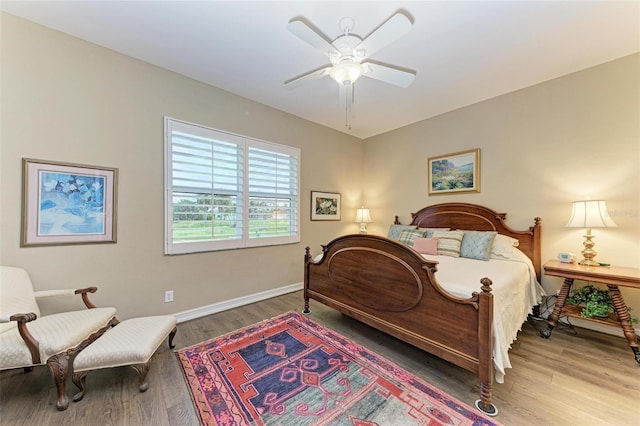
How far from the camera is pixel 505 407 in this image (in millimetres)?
1587

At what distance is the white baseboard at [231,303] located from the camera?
2846 mm

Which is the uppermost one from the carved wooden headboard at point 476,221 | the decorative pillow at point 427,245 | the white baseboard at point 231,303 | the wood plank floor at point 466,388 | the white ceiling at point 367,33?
the white ceiling at point 367,33

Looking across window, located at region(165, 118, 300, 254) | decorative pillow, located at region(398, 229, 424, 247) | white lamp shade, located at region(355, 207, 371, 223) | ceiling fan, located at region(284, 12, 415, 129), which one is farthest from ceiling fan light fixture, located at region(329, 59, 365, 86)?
Answer: white lamp shade, located at region(355, 207, 371, 223)

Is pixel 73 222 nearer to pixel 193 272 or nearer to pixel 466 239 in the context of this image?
pixel 193 272

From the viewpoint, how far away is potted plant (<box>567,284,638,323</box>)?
2342 mm

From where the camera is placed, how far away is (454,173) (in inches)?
146

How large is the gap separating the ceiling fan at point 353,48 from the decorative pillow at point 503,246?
7.34 ft

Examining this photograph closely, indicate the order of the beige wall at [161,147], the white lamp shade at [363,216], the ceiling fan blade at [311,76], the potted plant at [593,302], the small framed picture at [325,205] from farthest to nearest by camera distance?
the white lamp shade at [363,216]
the small framed picture at [325,205]
the potted plant at [593,302]
the beige wall at [161,147]
the ceiling fan blade at [311,76]

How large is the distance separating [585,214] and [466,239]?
42.4 inches

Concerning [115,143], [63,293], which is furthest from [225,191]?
[63,293]

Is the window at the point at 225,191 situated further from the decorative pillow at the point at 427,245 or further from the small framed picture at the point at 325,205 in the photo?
the decorative pillow at the point at 427,245

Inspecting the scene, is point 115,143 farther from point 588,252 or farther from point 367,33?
point 588,252

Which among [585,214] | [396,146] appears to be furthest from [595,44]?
[396,146]

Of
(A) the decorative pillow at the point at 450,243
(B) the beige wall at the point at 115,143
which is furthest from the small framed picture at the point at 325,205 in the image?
(A) the decorative pillow at the point at 450,243
